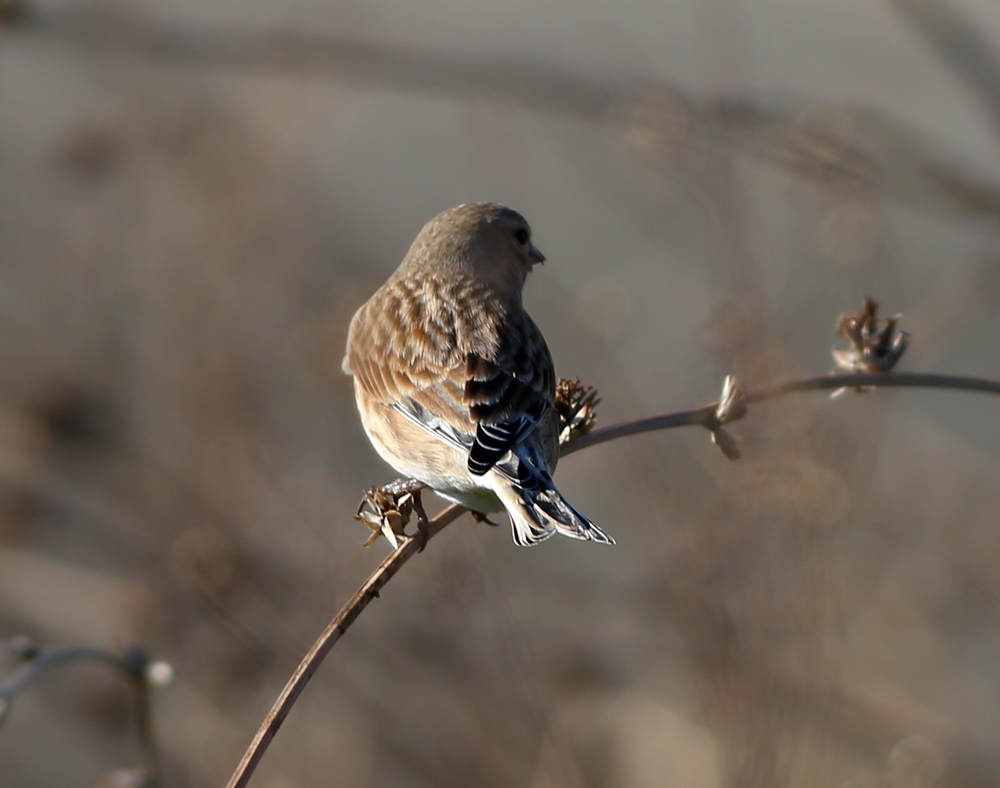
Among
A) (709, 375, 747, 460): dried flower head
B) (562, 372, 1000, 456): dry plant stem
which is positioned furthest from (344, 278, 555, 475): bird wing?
(709, 375, 747, 460): dried flower head

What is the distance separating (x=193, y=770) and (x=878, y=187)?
357 centimetres

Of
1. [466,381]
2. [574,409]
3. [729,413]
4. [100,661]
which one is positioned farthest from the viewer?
[466,381]

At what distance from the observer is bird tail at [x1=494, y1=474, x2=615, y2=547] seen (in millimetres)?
2318

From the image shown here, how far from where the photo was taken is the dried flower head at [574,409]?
2609 mm

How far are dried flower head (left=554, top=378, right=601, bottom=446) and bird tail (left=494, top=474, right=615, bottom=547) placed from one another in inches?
5.3

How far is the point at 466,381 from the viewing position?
2826mm

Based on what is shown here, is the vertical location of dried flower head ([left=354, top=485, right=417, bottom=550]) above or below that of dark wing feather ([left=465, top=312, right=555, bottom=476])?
below

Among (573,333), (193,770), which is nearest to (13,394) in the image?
(193,770)

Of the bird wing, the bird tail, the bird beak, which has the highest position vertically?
the bird beak

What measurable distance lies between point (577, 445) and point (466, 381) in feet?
1.57

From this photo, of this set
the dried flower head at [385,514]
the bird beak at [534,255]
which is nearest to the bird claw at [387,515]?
the dried flower head at [385,514]

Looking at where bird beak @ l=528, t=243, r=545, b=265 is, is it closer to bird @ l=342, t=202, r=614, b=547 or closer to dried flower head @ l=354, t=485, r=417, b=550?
bird @ l=342, t=202, r=614, b=547

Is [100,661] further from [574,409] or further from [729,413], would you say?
[729,413]

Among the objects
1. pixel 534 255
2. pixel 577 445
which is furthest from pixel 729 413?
pixel 534 255
